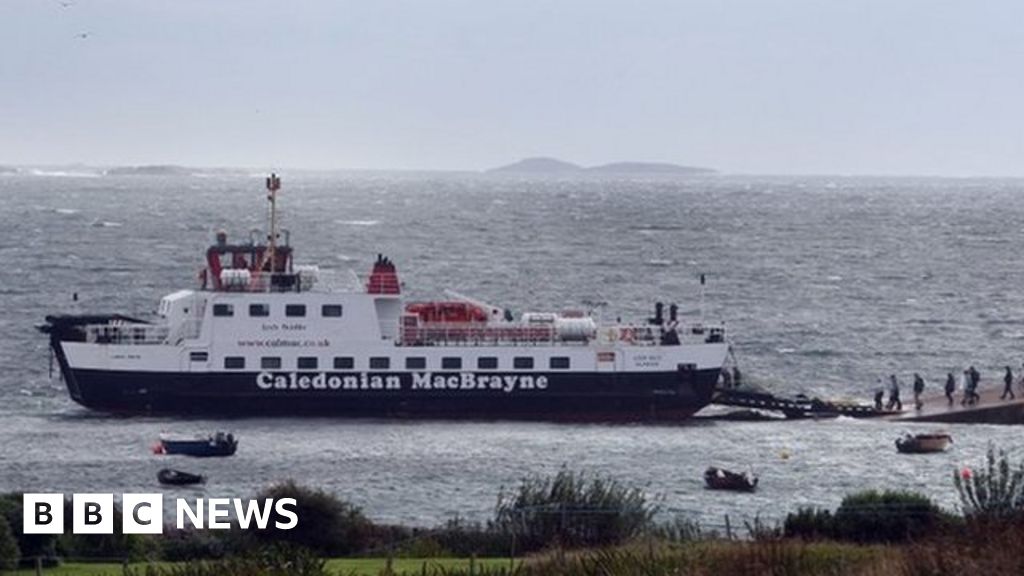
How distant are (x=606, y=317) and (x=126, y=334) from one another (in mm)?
30742

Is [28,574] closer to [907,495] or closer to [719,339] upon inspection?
[907,495]

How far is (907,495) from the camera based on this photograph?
135 ft

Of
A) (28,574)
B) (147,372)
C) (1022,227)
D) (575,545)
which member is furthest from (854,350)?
(1022,227)

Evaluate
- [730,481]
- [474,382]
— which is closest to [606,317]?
[474,382]

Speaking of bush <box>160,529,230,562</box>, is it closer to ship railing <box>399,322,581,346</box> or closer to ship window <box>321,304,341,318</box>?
ship window <box>321,304,341,318</box>

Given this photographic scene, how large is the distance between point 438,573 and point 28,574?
7.71 metres

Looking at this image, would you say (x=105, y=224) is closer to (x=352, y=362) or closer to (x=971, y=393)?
(x=352, y=362)

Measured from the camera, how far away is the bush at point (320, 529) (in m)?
37.5

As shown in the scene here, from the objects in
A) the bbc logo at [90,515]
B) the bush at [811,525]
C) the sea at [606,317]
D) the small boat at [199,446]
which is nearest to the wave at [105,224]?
the sea at [606,317]

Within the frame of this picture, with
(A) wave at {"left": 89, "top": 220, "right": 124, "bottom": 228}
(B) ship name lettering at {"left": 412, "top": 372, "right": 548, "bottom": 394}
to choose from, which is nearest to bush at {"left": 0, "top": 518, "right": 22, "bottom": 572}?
(B) ship name lettering at {"left": 412, "top": 372, "right": 548, "bottom": 394}

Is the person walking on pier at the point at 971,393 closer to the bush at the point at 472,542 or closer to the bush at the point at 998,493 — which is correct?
the bush at the point at 998,493

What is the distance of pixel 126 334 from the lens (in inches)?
2468

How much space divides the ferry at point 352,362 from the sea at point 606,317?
3.54 feet

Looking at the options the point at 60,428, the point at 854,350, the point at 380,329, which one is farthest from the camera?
the point at 854,350
